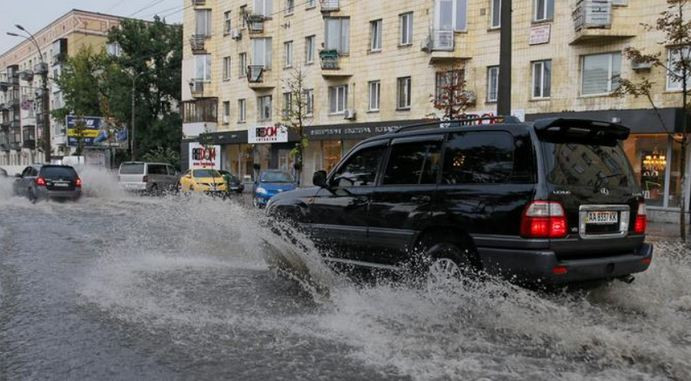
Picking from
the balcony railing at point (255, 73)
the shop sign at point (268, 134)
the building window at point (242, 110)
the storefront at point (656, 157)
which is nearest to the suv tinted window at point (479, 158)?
the storefront at point (656, 157)

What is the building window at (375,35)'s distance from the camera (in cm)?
2877

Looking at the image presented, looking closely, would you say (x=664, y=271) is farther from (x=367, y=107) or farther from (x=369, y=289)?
(x=367, y=107)

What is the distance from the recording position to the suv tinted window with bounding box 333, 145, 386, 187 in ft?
21.6

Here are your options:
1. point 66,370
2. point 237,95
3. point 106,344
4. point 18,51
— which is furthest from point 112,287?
point 18,51

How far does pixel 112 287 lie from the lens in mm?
6949

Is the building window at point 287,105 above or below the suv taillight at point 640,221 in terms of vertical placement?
above

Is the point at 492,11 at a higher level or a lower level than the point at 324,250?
higher

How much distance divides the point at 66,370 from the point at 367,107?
25.5m

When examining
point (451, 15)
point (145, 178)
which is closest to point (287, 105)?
point (145, 178)

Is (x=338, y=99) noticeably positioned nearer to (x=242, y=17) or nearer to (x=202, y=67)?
(x=242, y=17)

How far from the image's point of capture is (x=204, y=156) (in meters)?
38.2

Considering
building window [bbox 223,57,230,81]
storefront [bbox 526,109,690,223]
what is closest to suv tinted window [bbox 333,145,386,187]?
storefront [bbox 526,109,690,223]

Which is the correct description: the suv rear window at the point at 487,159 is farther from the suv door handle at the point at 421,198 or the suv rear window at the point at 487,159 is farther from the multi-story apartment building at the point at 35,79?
the multi-story apartment building at the point at 35,79

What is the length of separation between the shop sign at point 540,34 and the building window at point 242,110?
19634 millimetres
